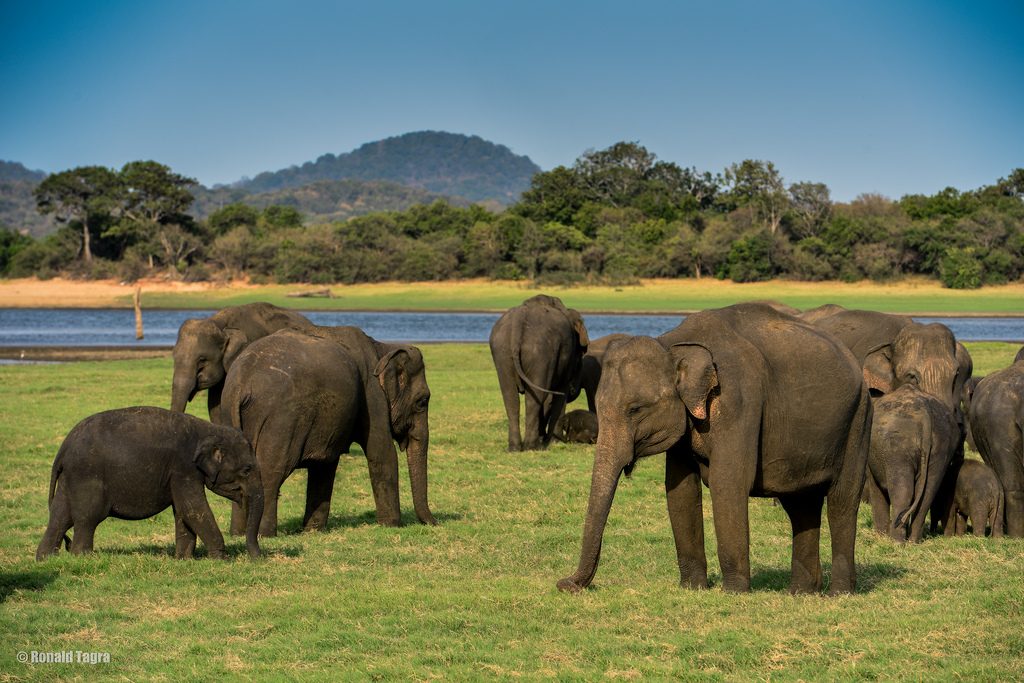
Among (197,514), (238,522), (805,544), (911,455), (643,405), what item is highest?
(643,405)

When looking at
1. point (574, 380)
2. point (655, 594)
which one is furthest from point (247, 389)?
point (574, 380)

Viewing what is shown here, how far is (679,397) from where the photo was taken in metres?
8.79

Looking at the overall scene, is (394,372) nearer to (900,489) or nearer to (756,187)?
(900,489)

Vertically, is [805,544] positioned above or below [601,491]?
below

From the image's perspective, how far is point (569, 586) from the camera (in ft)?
30.3

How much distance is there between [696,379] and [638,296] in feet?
222

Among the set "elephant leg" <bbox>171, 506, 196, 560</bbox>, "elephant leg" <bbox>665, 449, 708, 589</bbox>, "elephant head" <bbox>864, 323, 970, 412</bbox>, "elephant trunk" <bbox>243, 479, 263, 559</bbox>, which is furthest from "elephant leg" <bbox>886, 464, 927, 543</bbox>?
"elephant leg" <bbox>171, 506, 196, 560</bbox>

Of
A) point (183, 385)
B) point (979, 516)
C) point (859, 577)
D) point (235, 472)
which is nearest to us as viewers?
point (859, 577)

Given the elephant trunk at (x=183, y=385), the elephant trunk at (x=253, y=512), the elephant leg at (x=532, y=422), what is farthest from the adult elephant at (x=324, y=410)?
the elephant leg at (x=532, y=422)

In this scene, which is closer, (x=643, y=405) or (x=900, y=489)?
(x=643, y=405)

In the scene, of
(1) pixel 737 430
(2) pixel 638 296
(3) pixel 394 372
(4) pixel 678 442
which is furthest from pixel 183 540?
(2) pixel 638 296

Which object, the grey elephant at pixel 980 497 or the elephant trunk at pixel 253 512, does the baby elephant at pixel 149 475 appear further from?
the grey elephant at pixel 980 497

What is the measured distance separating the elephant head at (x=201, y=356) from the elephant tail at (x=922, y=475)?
9244 millimetres

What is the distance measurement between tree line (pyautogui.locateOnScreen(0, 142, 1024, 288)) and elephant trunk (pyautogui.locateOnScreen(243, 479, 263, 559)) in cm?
7126
